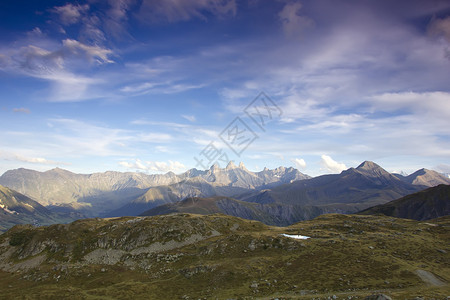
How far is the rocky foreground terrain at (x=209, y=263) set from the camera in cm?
4919

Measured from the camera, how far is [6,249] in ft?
318

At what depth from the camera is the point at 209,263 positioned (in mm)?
68562

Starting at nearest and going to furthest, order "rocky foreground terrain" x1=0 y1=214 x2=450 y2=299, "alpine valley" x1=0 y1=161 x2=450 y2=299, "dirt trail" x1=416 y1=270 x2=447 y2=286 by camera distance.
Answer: "dirt trail" x1=416 y1=270 x2=447 y2=286 → "alpine valley" x1=0 y1=161 x2=450 y2=299 → "rocky foreground terrain" x1=0 y1=214 x2=450 y2=299

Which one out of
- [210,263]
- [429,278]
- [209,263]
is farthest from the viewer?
[209,263]

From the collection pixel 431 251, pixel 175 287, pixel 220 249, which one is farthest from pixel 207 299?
pixel 431 251

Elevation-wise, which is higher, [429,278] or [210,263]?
[429,278]

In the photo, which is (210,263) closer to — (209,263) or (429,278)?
(209,263)

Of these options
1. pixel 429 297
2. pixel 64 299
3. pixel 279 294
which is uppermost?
pixel 429 297

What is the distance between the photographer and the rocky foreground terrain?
161 feet

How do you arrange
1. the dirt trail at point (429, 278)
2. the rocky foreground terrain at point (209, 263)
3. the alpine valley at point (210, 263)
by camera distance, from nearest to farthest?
the dirt trail at point (429, 278) → the alpine valley at point (210, 263) → the rocky foreground terrain at point (209, 263)

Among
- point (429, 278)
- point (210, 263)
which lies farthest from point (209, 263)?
point (429, 278)

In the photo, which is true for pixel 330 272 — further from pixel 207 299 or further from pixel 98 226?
pixel 98 226

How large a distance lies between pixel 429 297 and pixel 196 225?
7975 centimetres

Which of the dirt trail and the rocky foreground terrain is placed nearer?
the dirt trail
